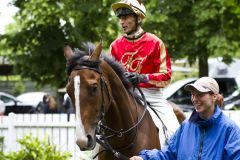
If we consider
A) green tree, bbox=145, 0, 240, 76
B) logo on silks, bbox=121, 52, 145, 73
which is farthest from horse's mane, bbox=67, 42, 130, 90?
green tree, bbox=145, 0, 240, 76

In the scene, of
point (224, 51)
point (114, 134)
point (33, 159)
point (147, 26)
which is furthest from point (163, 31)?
point (114, 134)

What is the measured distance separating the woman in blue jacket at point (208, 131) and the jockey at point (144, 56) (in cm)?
160

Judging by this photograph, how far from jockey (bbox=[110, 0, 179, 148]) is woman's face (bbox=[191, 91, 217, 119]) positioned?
5.59ft

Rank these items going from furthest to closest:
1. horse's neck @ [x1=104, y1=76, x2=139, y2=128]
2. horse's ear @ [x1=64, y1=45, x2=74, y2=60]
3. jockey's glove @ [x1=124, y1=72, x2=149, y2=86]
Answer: jockey's glove @ [x1=124, y1=72, x2=149, y2=86] → horse's neck @ [x1=104, y1=76, x2=139, y2=128] → horse's ear @ [x1=64, y1=45, x2=74, y2=60]

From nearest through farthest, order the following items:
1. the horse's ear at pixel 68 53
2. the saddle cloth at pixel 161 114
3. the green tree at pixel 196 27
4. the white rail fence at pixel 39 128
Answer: the horse's ear at pixel 68 53
the saddle cloth at pixel 161 114
the white rail fence at pixel 39 128
the green tree at pixel 196 27

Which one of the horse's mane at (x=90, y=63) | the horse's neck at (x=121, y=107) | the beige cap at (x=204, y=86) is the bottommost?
the horse's neck at (x=121, y=107)

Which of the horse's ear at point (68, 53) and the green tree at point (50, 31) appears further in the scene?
the green tree at point (50, 31)

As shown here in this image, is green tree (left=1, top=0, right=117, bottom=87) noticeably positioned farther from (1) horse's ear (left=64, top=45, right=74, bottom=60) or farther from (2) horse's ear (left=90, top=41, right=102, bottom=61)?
(2) horse's ear (left=90, top=41, right=102, bottom=61)

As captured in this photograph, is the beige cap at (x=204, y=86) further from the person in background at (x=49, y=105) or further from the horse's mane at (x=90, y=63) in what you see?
the person in background at (x=49, y=105)

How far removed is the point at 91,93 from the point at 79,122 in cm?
32

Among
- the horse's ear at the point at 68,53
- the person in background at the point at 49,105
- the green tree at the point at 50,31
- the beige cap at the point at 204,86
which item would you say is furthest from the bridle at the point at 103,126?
the green tree at the point at 50,31

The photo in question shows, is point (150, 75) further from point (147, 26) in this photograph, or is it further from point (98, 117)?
point (147, 26)

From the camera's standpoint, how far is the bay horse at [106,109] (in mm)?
5793

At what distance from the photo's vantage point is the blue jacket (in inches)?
210
